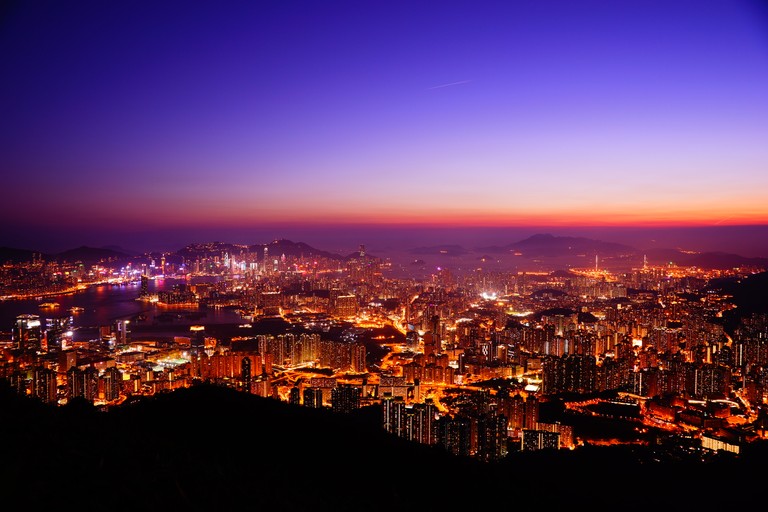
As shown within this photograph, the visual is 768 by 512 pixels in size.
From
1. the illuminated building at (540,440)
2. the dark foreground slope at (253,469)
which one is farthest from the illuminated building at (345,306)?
the dark foreground slope at (253,469)

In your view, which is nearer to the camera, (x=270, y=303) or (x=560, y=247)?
(x=270, y=303)

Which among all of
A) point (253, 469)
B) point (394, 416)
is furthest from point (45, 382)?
point (253, 469)

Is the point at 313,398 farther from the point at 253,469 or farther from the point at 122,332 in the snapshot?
the point at 122,332

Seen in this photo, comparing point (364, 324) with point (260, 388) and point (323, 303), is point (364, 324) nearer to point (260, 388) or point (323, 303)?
point (323, 303)

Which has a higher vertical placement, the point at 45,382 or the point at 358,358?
the point at 45,382

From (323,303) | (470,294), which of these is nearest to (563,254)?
(470,294)

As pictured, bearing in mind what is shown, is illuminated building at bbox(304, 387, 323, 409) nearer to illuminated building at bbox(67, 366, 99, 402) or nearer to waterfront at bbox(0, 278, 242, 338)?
illuminated building at bbox(67, 366, 99, 402)
